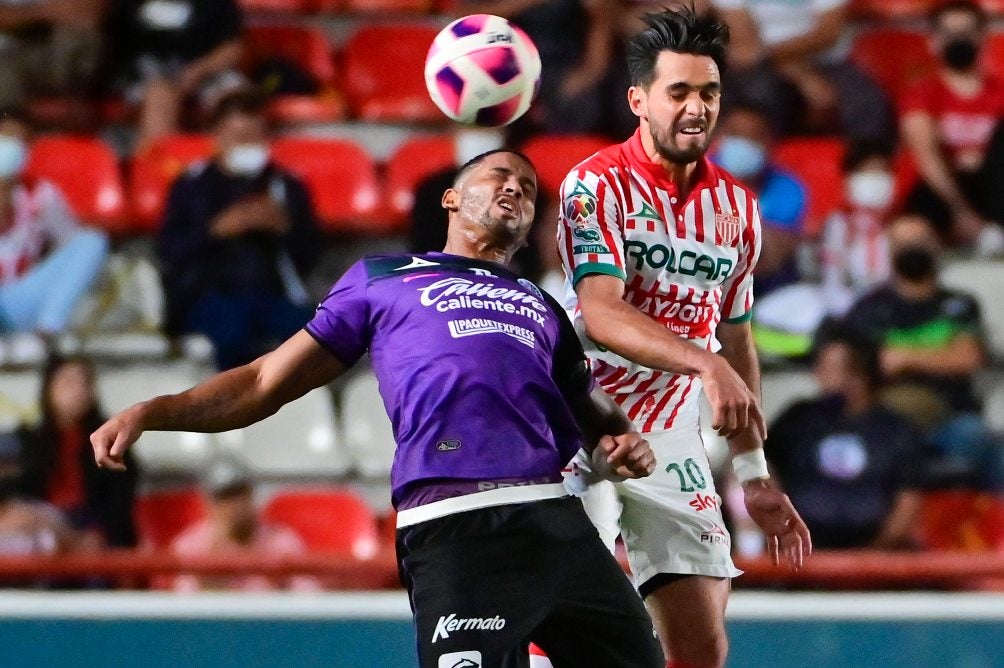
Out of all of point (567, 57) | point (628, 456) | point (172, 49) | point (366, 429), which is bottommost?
point (366, 429)

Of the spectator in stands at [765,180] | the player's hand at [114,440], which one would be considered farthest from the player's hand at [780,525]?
the spectator in stands at [765,180]

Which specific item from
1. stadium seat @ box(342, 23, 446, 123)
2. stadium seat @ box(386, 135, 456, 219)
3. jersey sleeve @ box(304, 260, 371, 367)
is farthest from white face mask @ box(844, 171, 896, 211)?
jersey sleeve @ box(304, 260, 371, 367)

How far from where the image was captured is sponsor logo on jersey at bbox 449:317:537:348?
374cm

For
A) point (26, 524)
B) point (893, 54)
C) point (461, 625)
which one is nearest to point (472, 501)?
point (461, 625)

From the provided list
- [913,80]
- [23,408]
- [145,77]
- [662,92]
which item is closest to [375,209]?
[145,77]

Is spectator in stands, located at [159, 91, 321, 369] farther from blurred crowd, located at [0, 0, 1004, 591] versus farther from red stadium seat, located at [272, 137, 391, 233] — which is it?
red stadium seat, located at [272, 137, 391, 233]

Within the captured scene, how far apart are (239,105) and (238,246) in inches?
28.7

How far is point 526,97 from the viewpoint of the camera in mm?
4516

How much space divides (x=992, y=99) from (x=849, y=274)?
132cm

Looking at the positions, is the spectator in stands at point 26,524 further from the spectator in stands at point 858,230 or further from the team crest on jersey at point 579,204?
the spectator in stands at point 858,230

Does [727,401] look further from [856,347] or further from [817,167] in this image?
[817,167]

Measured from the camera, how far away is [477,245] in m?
4.01

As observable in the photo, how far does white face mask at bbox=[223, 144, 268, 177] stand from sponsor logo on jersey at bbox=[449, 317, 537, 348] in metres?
3.74

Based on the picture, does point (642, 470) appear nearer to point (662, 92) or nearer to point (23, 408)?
point (662, 92)
